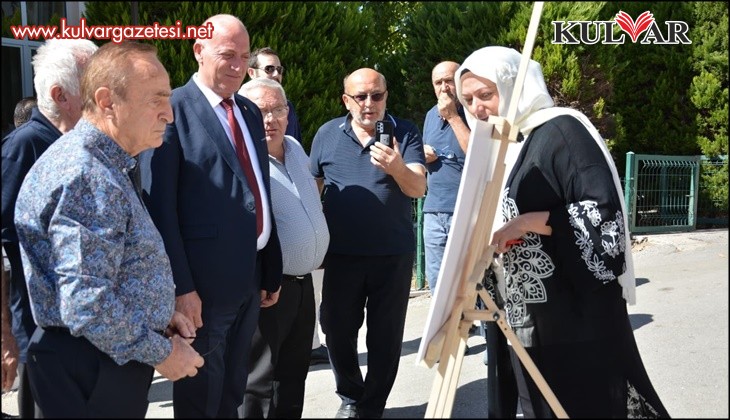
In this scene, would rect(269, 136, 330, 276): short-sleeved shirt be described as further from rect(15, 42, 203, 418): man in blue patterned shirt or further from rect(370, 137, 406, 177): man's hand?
rect(15, 42, 203, 418): man in blue patterned shirt

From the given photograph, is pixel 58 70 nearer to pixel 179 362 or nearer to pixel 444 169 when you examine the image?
pixel 179 362

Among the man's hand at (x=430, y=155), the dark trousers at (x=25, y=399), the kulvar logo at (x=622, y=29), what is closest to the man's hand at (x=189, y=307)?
the dark trousers at (x=25, y=399)

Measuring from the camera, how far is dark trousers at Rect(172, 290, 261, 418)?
3.14 meters

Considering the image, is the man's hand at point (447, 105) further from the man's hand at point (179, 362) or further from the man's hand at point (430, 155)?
the man's hand at point (179, 362)

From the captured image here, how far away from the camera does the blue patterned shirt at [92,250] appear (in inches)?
89.0

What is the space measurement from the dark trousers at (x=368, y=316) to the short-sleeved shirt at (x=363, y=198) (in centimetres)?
9

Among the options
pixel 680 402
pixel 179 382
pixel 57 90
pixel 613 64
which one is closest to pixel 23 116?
pixel 57 90

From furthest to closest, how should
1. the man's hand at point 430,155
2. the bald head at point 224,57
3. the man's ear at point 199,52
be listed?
the man's hand at point 430,155 < the man's ear at point 199,52 < the bald head at point 224,57

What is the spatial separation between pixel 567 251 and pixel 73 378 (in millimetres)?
1843

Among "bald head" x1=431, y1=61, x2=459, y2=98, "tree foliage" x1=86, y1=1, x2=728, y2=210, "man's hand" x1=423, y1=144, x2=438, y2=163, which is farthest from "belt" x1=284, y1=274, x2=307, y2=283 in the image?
"tree foliage" x1=86, y1=1, x2=728, y2=210

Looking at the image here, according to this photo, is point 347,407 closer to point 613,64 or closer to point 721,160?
point 613,64

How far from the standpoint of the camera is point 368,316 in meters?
4.56

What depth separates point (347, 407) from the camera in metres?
4.52

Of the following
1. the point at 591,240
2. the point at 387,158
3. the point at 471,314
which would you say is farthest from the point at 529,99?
the point at 387,158
